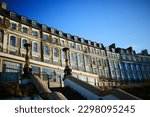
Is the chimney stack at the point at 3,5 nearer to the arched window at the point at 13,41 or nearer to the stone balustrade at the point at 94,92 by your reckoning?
the arched window at the point at 13,41

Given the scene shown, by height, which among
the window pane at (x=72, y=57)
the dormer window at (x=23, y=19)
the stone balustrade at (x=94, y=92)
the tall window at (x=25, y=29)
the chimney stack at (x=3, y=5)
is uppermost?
the chimney stack at (x=3, y=5)

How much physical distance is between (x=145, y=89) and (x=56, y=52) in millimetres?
30744

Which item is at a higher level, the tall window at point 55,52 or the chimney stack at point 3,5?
the chimney stack at point 3,5

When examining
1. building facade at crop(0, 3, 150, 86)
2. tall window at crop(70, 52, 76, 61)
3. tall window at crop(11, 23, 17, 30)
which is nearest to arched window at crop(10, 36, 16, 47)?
building facade at crop(0, 3, 150, 86)

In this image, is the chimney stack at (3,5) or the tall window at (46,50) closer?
the chimney stack at (3,5)

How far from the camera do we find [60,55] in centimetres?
4044

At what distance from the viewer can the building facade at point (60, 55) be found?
3093cm

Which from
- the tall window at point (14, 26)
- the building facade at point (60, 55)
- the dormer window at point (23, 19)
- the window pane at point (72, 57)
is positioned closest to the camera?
the building facade at point (60, 55)

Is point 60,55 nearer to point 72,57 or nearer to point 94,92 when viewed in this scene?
point 72,57

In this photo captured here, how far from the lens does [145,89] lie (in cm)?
1083

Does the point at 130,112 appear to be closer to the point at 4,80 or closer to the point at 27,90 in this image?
the point at 27,90

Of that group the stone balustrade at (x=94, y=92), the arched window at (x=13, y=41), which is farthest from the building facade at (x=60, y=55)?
the stone balustrade at (x=94, y=92)

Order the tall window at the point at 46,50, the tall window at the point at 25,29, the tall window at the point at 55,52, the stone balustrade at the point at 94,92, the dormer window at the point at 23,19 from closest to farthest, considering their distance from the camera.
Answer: the stone balustrade at the point at 94,92 → the tall window at the point at 25,29 → the dormer window at the point at 23,19 → the tall window at the point at 46,50 → the tall window at the point at 55,52

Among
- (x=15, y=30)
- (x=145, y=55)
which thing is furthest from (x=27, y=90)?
(x=145, y=55)
